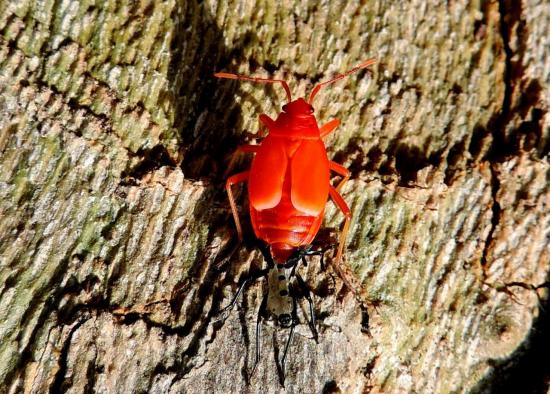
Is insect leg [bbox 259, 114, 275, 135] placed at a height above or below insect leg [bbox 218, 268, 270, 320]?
above

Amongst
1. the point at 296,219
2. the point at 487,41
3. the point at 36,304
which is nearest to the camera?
the point at 36,304

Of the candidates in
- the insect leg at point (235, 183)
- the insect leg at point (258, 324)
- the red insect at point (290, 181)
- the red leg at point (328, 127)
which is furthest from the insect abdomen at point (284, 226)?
the red leg at point (328, 127)

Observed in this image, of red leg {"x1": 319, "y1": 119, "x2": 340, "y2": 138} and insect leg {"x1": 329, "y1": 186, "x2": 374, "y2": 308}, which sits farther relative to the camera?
red leg {"x1": 319, "y1": 119, "x2": 340, "y2": 138}

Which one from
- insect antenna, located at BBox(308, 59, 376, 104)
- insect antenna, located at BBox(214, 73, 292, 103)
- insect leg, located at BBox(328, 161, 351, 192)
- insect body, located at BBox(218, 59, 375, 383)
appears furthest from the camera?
insect antenna, located at BBox(308, 59, 376, 104)

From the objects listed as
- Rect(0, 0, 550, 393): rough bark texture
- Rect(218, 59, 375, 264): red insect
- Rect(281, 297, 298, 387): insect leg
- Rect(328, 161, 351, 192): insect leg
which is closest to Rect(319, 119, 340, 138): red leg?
Rect(218, 59, 375, 264): red insect

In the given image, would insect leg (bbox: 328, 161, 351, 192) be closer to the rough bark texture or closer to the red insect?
the red insect

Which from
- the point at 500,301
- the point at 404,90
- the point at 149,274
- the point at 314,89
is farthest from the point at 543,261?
the point at 149,274

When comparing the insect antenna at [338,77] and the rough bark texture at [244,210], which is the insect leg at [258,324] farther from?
the insect antenna at [338,77]

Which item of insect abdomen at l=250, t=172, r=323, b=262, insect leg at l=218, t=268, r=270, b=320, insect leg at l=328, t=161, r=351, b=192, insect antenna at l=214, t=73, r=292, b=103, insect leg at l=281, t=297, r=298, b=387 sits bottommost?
insect leg at l=281, t=297, r=298, b=387

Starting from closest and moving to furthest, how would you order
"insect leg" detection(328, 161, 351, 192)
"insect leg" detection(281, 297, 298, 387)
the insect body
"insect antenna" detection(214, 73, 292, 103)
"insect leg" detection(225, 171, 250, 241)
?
"insect leg" detection(281, 297, 298, 387) → the insect body → "insect leg" detection(225, 171, 250, 241) → "insect leg" detection(328, 161, 351, 192) → "insect antenna" detection(214, 73, 292, 103)

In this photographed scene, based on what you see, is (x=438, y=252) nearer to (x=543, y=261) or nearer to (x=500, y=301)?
(x=500, y=301)
